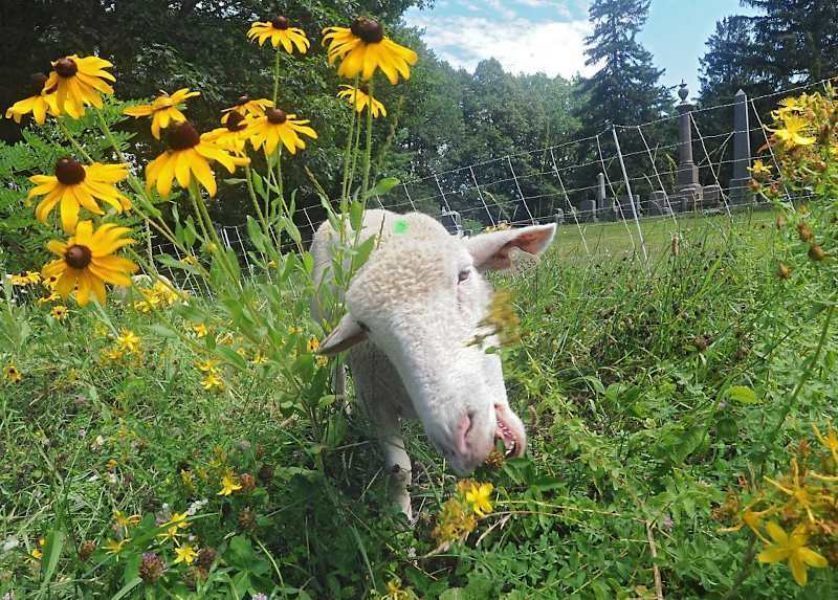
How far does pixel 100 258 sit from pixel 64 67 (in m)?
0.74

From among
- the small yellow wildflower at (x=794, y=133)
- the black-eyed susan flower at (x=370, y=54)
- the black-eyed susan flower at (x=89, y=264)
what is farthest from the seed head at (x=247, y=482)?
the small yellow wildflower at (x=794, y=133)

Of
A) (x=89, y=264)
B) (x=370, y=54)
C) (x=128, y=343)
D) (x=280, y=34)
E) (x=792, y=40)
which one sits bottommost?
(x=128, y=343)

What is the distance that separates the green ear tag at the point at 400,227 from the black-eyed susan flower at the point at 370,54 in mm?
799

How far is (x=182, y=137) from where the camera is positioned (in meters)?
1.70

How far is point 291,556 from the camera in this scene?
1.84m

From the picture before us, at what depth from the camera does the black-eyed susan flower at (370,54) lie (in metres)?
1.91

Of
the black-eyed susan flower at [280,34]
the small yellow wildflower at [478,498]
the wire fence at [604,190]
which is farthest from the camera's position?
the wire fence at [604,190]

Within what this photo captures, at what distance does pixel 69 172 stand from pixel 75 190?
0.17 feet

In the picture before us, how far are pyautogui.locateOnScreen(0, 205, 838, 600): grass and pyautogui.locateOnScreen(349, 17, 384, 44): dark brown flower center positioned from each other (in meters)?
0.95

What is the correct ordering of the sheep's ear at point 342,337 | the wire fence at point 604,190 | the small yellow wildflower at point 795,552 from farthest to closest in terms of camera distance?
the wire fence at point 604,190 < the sheep's ear at point 342,337 < the small yellow wildflower at point 795,552

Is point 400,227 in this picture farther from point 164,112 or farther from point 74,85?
point 74,85

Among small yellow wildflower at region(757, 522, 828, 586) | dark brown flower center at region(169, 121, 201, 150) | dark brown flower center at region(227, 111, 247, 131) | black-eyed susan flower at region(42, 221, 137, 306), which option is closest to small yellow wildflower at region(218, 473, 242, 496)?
black-eyed susan flower at region(42, 221, 137, 306)

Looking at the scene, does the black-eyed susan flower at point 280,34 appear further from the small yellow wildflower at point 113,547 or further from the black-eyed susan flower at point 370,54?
the small yellow wildflower at point 113,547

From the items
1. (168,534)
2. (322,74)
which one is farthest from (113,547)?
(322,74)
